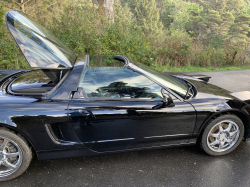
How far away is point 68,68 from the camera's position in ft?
7.18

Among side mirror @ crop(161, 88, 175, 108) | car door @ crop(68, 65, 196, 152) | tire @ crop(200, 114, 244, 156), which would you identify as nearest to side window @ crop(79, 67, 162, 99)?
car door @ crop(68, 65, 196, 152)

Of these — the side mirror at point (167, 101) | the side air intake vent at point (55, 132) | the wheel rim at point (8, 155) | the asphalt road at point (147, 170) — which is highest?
the side mirror at point (167, 101)

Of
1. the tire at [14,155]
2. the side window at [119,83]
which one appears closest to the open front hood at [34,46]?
the side window at [119,83]

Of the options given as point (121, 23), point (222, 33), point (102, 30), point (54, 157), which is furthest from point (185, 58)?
point (222, 33)

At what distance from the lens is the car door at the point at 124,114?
80.9 inches

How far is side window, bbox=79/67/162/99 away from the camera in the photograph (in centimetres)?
220

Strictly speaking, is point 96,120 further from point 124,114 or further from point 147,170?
point 147,170

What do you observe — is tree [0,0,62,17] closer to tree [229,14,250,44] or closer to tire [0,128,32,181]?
tire [0,128,32,181]

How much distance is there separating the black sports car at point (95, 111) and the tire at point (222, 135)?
0.04 ft

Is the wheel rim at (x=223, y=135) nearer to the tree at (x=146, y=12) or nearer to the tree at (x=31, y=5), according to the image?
the tree at (x=31, y=5)

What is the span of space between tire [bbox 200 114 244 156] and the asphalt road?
12 centimetres

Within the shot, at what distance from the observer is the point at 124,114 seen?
2.10m

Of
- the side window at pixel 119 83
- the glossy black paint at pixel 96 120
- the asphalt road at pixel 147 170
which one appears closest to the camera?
the glossy black paint at pixel 96 120

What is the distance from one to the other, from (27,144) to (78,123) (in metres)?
0.60
